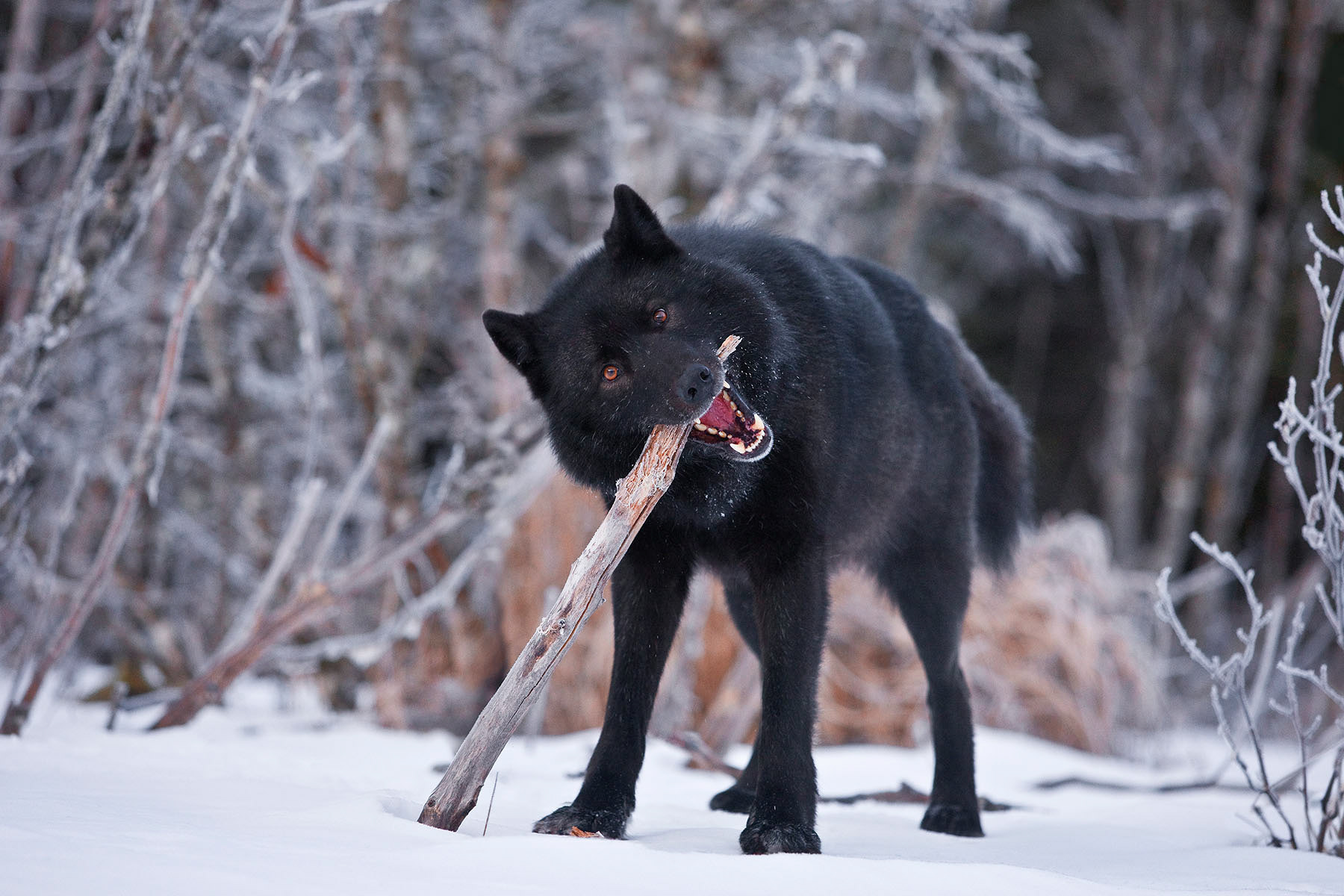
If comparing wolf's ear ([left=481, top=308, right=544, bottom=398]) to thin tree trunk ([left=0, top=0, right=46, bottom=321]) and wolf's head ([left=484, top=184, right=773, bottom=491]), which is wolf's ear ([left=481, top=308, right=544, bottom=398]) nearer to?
wolf's head ([left=484, top=184, right=773, bottom=491])

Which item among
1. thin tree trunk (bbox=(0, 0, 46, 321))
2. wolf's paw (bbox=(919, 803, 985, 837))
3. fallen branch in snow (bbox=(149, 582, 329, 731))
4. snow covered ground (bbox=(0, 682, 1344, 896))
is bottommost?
snow covered ground (bbox=(0, 682, 1344, 896))

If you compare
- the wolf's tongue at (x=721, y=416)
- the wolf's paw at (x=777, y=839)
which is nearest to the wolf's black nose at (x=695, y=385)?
the wolf's tongue at (x=721, y=416)

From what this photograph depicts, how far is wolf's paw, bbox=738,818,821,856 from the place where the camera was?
96.5 inches

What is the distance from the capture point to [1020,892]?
6.74ft

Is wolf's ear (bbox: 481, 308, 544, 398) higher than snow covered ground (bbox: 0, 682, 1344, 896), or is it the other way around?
wolf's ear (bbox: 481, 308, 544, 398)

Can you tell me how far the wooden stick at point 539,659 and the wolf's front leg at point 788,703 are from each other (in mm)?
504

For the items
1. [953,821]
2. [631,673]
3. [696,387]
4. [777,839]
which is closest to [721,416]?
[696,387]

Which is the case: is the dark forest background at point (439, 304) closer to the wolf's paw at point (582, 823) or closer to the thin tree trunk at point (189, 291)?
the thin tree trunk at point (189, 291)

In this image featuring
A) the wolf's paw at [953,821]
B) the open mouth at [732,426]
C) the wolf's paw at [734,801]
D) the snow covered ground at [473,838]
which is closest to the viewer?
the snow covered ground at [473,838]

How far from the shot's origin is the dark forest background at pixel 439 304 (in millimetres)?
4336

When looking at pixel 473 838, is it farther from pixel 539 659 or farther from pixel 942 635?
pixel 942 635

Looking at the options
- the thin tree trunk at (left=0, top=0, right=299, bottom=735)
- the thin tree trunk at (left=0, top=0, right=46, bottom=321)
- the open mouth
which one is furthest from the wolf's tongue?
the thin tree trunk at (left=0, top=0, right=46, bottom=321)

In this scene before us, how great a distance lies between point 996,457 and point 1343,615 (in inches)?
53.4

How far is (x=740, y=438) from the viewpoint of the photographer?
2.72m
